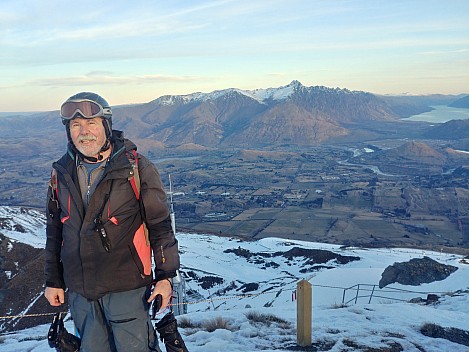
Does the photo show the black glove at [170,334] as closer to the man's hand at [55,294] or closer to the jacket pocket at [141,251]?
the jacket pocket at [141,251]

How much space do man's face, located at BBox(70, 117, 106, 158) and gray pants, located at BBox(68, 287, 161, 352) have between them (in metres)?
1.29

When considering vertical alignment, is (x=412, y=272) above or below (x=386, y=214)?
above

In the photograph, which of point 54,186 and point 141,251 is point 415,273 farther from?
point 54,186

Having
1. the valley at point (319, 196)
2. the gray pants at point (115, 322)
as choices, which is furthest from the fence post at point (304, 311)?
the valley at point (319, 196)

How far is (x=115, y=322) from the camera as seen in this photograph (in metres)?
3.86

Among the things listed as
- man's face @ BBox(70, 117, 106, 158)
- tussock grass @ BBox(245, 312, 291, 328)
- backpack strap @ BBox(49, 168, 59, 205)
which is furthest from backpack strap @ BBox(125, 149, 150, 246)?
tussock grass @ BBox(245, 312, 291, 328)

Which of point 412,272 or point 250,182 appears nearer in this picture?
point 412,272

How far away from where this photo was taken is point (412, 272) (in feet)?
64.5

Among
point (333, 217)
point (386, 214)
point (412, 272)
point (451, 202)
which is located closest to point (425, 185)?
point (451, 202)

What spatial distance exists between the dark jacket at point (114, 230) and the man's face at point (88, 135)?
0.14 m

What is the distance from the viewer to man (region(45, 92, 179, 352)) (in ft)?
12.3

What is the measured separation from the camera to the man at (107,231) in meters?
3.74

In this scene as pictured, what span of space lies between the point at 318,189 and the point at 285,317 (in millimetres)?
108143

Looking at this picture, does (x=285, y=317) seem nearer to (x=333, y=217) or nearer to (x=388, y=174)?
(x=333, y=217)
